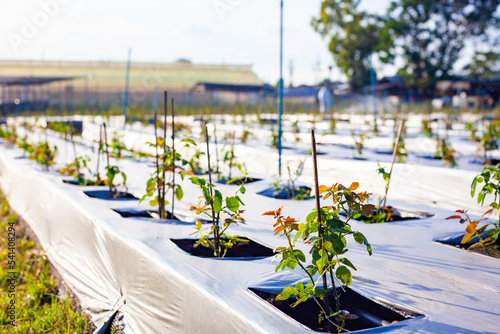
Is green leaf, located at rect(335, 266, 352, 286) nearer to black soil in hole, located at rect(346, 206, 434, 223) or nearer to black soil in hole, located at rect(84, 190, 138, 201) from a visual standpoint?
black soil in hole, located at rect(346, 206, 434, 223)

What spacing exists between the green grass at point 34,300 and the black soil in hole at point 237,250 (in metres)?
0.59

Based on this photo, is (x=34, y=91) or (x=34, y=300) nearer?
(x=34, y=300)

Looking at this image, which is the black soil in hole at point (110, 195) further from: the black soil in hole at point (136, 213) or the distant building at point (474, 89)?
the distant building at point (474, 89)

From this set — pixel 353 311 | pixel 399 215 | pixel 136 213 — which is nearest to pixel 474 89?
pixel 399 215

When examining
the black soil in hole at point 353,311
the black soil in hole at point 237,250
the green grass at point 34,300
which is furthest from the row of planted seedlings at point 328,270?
the green grass at point 34,300

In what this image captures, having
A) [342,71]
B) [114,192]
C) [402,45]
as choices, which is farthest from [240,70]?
[114,192]

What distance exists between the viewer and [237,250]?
2.36 m

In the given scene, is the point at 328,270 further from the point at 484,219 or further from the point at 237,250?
the point at 484,219

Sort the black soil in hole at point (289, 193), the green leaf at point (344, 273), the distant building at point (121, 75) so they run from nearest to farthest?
the green leaf at point (344, 273)
the black soil in hole at point (289, 193)
the distant building at point (121, 75)

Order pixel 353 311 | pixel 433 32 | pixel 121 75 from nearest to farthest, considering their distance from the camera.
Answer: pixel 353 311, pixel 433 32, pixel 121 75

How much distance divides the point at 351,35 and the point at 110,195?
78.9 feet

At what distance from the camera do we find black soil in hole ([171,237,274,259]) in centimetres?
229

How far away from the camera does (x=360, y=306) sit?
171 centimetres

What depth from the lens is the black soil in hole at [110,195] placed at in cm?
352
